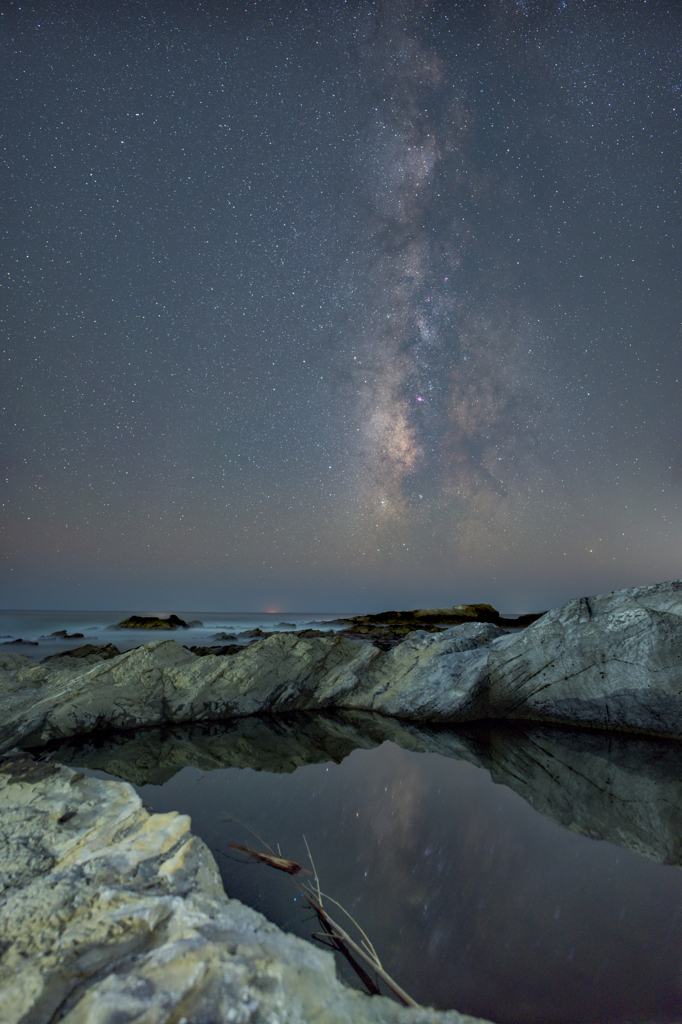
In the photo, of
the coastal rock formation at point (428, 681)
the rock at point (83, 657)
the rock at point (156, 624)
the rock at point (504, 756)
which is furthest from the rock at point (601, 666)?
the rock at point (156, 624)

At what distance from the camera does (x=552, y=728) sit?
271 inches

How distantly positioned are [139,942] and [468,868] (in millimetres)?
2456

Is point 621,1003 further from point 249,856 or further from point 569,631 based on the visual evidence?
point 569,631

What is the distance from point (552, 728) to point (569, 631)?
171 centimetres

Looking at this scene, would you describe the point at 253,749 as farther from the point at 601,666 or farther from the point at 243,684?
the point at 601,666

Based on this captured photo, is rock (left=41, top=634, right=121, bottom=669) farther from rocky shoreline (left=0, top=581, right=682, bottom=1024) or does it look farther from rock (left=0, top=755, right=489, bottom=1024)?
rock (left=0, top=755, right=489, bottom=1024)

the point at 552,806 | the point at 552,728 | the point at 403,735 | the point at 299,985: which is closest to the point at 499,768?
the point at 552,806

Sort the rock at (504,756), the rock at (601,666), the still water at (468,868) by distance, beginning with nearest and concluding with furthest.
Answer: the still water at (468,868)
the rock at (504,756)
the rock at (601,666)

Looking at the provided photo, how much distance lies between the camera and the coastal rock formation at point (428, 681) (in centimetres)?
650

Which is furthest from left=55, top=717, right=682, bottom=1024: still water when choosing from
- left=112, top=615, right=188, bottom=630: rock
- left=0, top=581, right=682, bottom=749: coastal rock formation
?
left=112, top=615, right=188, bottom=630: rock

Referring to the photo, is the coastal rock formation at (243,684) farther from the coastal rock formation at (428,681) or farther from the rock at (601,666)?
the rock at (601,666)

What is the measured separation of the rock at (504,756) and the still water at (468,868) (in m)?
0.04

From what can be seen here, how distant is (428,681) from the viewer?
8.04 m

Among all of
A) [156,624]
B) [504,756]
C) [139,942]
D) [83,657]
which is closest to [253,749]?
[504,756]
